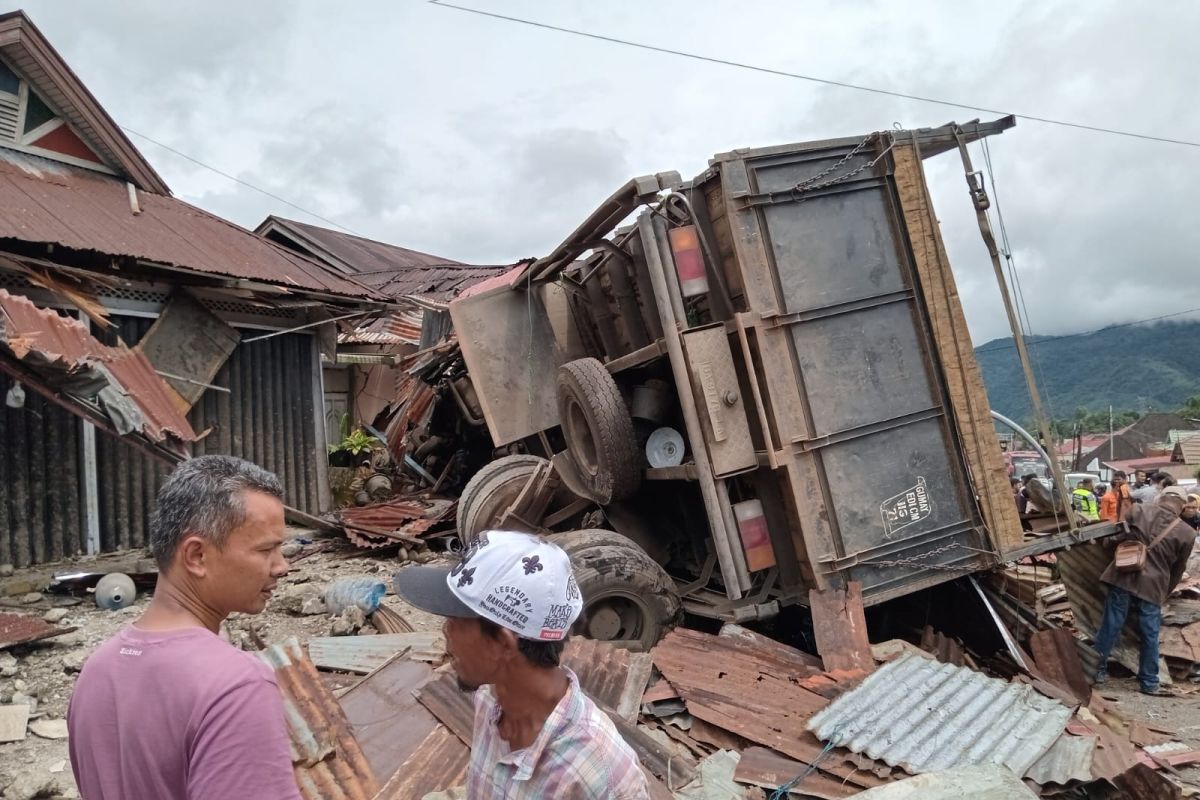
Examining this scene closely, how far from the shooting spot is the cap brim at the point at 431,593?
1667mm

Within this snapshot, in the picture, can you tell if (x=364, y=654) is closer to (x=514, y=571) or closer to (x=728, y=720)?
(x=728, y=720)

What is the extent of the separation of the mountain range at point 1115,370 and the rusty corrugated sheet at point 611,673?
112m

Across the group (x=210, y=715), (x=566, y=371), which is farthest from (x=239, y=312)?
(x=210, y=715)

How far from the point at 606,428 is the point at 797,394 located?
4.34 feet

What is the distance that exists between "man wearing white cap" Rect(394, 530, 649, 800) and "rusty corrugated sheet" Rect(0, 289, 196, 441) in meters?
5.45

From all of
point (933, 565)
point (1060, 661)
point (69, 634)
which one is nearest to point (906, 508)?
point (933, 565)

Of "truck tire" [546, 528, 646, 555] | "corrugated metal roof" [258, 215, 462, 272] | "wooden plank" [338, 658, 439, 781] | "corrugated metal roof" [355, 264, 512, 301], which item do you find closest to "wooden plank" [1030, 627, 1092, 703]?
"truck tire" [546, 528, 646, 555]

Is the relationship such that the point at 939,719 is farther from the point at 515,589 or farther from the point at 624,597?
the point at 515,589

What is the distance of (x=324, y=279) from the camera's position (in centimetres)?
973

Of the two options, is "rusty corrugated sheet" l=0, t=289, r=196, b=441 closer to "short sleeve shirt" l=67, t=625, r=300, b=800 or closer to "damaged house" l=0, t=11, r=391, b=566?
"damaged house" l=0, t=11, r=391, b=566

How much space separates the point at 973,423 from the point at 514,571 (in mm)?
4619

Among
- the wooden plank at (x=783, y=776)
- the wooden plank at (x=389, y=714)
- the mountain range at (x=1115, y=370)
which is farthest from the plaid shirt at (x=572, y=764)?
the mountain range at (x=1115, y=370)

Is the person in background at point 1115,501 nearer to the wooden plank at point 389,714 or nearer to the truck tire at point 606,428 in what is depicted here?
the truck tire at point 606,428

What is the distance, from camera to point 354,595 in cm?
628
